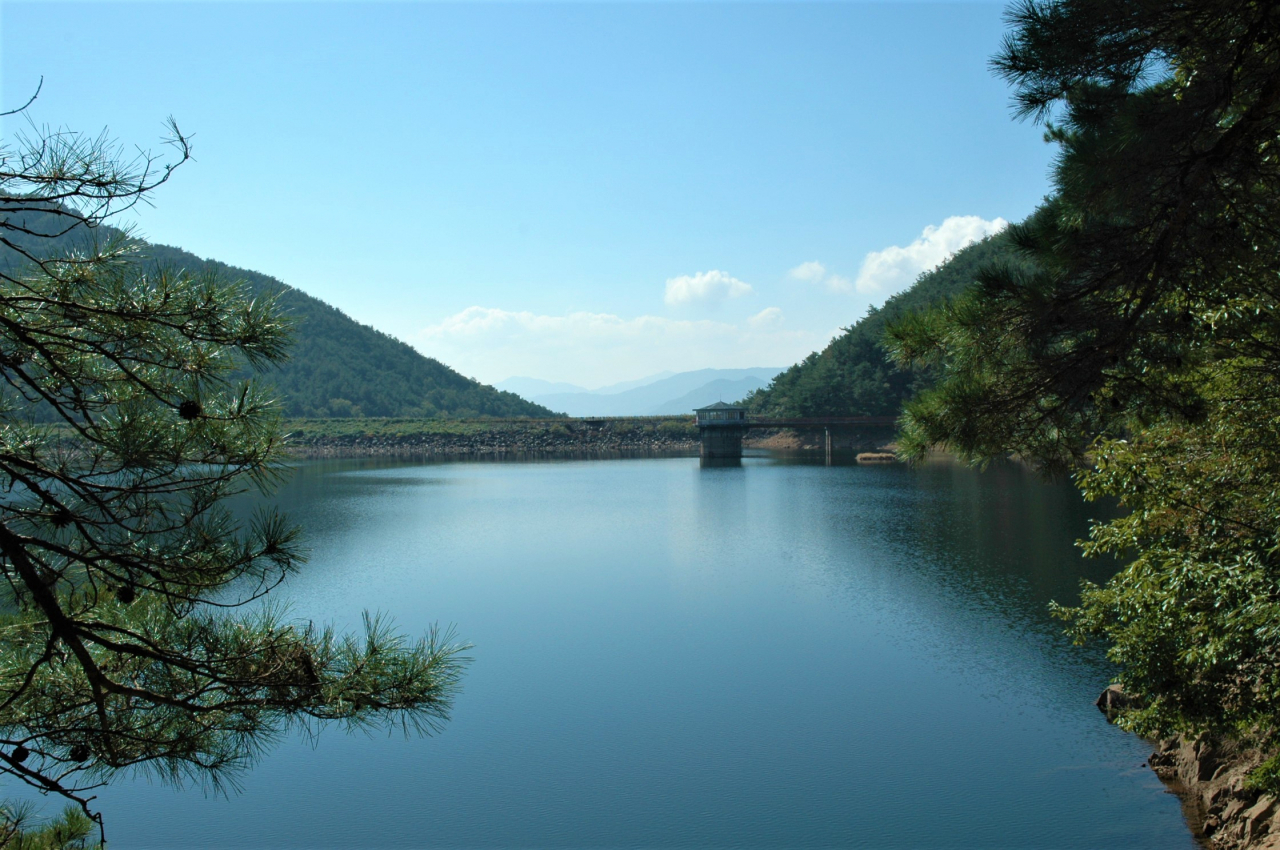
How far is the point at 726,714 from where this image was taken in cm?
915

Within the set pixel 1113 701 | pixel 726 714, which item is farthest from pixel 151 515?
pixel 1113 701

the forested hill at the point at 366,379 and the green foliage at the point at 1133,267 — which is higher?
the forested hill at the point at 366,379

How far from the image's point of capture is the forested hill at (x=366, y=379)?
263 ft

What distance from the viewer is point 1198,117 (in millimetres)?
3777

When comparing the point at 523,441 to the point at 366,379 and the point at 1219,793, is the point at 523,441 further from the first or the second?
the point at 1219,793

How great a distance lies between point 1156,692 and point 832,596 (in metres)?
8.42

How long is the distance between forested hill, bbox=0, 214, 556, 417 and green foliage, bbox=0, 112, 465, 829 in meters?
73.5

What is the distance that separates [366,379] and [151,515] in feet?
294

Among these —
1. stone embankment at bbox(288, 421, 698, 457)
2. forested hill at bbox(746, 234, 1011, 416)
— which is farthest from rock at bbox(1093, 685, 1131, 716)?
stone embankment at bbox(288, 421, 698, 457)

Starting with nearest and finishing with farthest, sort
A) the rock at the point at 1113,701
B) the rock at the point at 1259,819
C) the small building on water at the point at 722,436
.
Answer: the rock at the point at 1259,819 < the rock at the point at 1113,701 < the small building on water at the point at 722,436

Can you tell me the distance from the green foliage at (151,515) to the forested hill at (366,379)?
7347cm

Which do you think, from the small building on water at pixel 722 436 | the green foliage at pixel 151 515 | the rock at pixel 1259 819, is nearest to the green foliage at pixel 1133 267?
the rock at pixel 1259 819

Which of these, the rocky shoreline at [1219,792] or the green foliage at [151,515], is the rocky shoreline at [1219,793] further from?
the green foliage at [151,515]

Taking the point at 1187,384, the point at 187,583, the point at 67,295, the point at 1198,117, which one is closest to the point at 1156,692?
the point at 1187,384
